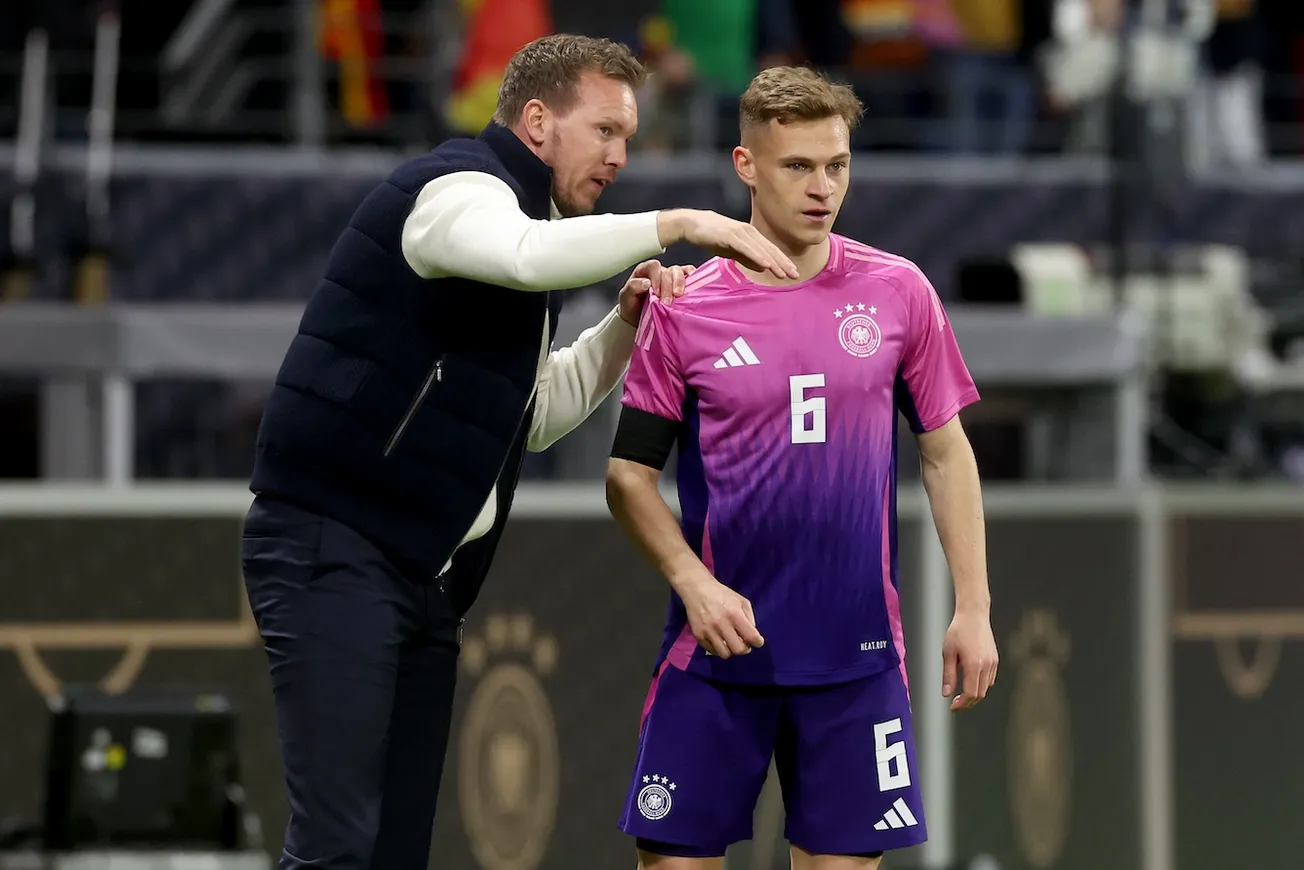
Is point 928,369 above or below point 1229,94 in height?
below

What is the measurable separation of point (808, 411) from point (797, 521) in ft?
0.66

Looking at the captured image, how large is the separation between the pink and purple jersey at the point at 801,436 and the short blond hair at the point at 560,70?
43 centimetres

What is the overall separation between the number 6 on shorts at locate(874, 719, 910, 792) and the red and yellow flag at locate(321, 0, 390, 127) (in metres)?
6.41

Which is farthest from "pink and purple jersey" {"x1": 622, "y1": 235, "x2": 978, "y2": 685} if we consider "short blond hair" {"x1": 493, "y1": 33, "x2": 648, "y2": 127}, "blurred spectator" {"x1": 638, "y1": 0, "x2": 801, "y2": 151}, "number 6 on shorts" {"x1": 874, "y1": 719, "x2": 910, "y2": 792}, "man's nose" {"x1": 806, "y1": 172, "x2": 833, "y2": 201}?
"blurred spectator" {"x1": 638, "y1": 0, "x2": 801, "y2": 151}

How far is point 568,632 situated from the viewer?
6.64m

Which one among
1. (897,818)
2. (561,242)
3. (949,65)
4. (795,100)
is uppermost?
(949,65)

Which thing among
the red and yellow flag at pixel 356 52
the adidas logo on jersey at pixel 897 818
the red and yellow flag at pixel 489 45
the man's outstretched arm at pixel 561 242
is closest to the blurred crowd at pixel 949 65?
the red and yellow flag at pixel 489 45

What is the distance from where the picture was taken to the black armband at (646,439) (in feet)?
13.0

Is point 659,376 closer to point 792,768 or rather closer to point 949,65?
point 792,768

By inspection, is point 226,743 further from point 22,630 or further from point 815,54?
point 815,54

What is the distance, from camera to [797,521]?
3.89 meters

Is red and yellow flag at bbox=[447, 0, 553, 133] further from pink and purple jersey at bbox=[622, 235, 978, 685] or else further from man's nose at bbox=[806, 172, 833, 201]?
man's nose at bbox=[806, 172, 833, 201]

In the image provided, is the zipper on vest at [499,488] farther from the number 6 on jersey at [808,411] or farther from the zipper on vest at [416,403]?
the number 6 on jersey at [808,411]

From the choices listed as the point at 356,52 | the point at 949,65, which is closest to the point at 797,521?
the point at 356,52
